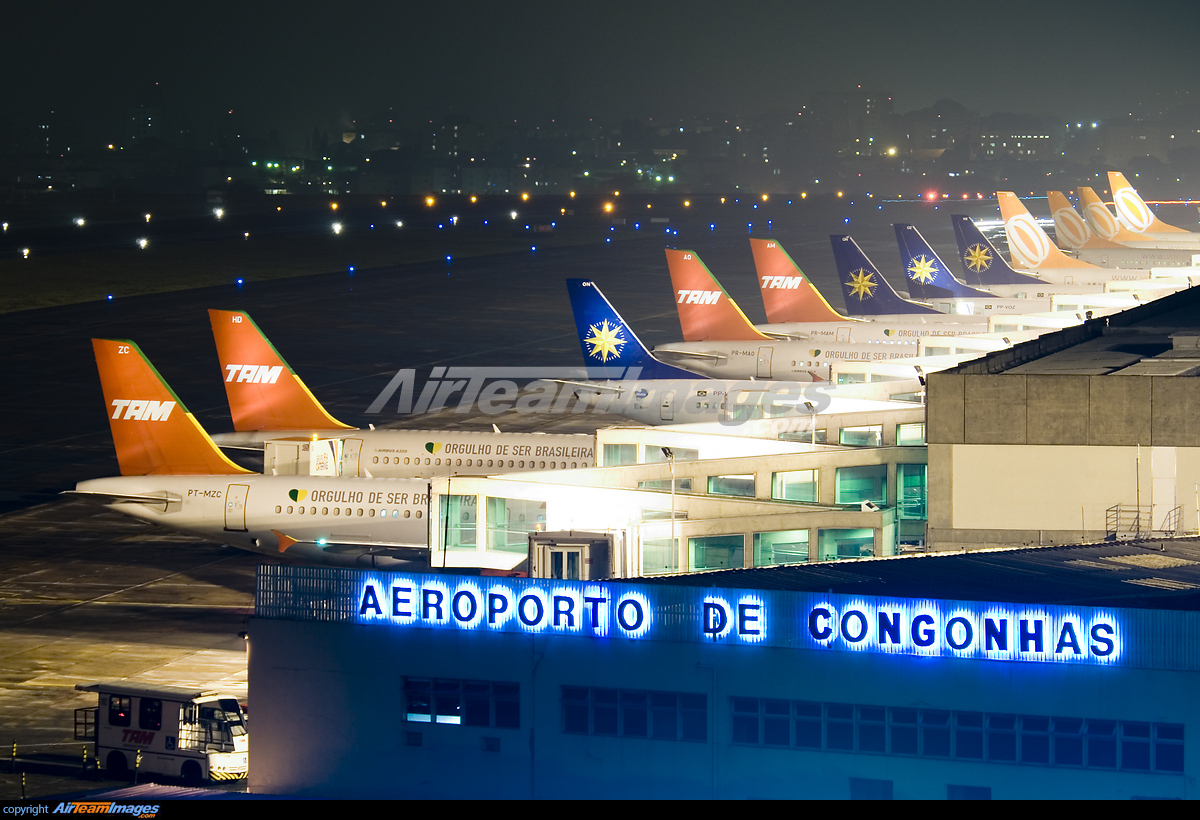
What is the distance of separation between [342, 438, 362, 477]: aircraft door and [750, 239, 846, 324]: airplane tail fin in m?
40.2

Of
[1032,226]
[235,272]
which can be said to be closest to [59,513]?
[1032,226]

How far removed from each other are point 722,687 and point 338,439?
36.1 meters

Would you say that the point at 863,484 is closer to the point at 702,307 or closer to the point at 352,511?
the point at 352,511

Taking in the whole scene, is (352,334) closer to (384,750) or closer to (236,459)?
(236,459)

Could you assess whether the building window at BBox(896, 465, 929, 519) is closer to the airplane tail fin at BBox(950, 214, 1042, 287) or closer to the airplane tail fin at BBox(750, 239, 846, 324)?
the airplane tail fin at BBox(750, 239, 846, 324)

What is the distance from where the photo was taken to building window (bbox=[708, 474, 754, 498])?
48.1m

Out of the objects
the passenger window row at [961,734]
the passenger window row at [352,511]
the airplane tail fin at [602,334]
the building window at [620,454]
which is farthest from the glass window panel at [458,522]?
the airplane tail fin at [602,334]

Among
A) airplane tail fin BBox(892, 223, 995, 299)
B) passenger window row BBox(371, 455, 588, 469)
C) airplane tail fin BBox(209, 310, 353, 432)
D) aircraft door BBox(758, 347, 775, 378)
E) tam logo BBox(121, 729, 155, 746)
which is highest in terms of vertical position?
airplane tail fin BBox(892, 223, 995, 299)

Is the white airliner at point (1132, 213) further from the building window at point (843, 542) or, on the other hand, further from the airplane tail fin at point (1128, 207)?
the building window at point (843, 542)

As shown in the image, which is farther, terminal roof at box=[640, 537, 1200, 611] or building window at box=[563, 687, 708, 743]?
terminal roof at box=[640, 537, 1200, 611]

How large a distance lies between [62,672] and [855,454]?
81.0 feet

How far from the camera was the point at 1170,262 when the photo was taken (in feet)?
444

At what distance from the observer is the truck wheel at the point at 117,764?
39125 mm

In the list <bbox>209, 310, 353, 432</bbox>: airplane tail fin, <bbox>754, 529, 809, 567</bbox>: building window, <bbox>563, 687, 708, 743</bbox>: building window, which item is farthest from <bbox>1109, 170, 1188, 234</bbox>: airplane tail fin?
<bbox>563, 687, 708, 743</bbox>: building window
